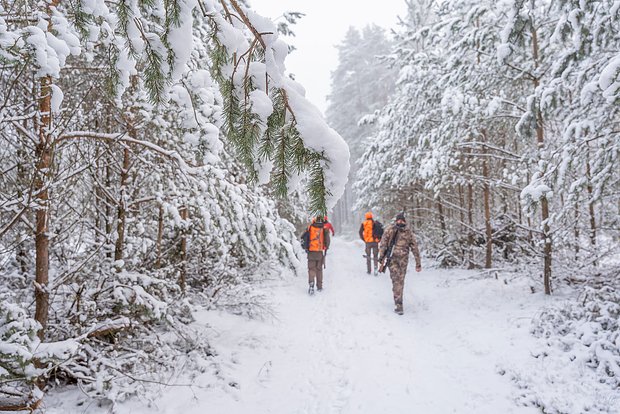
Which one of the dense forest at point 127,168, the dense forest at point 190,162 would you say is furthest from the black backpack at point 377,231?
the dense forest at point 127,168

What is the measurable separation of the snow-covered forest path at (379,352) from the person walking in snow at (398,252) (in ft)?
1.88

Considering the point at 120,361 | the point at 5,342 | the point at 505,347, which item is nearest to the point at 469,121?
the point at 505,347

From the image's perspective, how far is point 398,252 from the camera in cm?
824

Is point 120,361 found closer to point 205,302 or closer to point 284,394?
point 284,394

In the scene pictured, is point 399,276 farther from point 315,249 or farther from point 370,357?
point 370,357

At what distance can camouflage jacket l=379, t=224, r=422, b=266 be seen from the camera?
823 cm

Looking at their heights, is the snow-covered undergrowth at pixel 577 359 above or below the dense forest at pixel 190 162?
below

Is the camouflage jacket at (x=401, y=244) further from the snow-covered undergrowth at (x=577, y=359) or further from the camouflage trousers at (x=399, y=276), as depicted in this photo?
the snow-covered undergrowth at (x=577, y=359)

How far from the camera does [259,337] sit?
6.39 m

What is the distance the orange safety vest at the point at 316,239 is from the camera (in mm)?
9742

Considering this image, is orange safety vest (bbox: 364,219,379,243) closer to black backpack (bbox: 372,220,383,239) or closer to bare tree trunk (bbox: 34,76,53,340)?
black backpack (bbox: 372,220,383,239)

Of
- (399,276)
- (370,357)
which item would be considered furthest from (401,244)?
(370,357)

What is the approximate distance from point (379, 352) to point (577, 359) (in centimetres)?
281

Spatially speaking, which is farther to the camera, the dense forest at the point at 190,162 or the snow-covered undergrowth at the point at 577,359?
the snow-covered undergrowth at the point at 577,359
